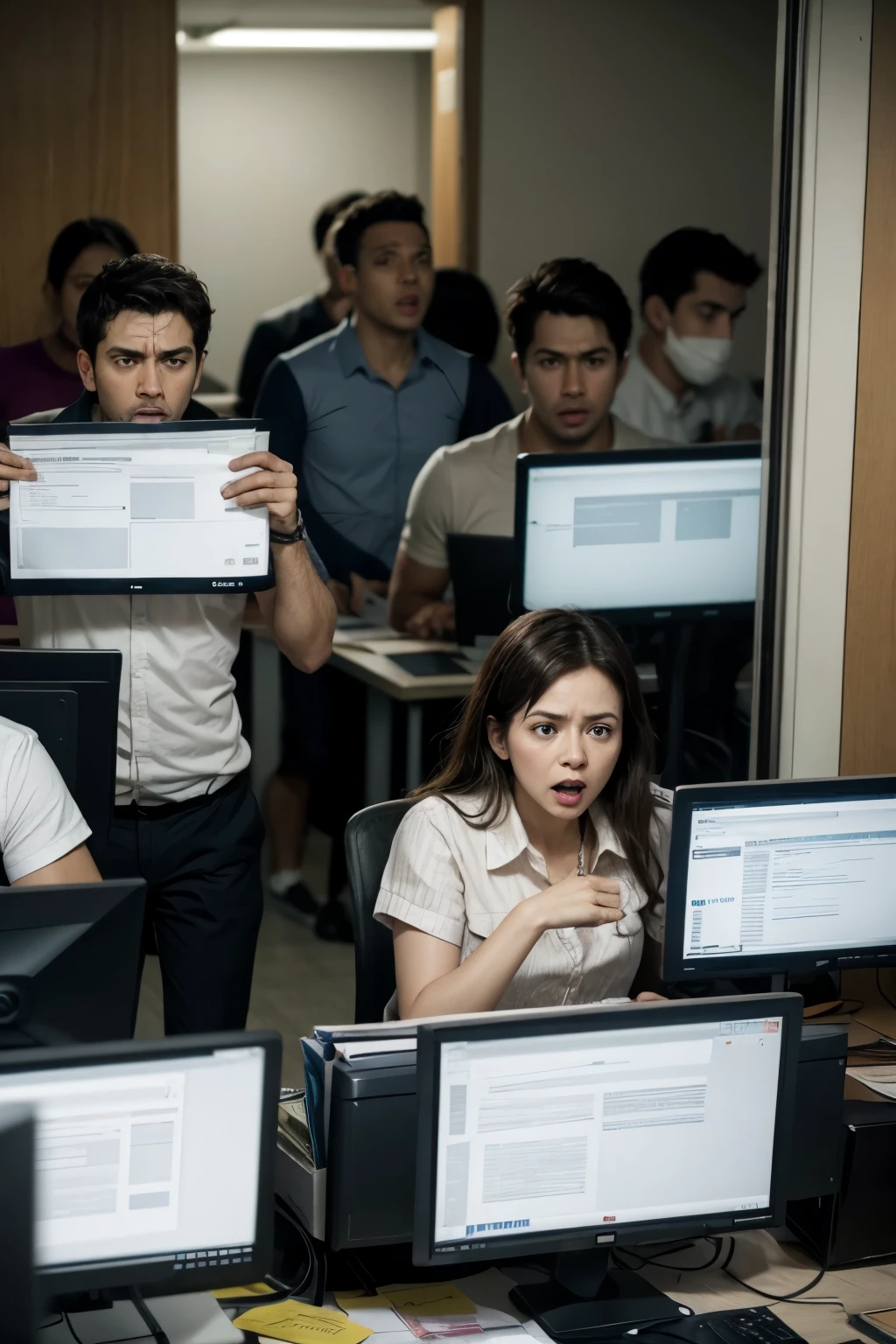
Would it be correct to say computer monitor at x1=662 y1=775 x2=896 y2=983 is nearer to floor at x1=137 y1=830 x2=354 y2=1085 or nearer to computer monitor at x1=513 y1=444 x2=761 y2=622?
computer monitor at x1=513 y1=444 x2=761 y2=622

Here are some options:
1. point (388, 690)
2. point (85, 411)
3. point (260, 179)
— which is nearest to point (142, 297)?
point (85, 411)

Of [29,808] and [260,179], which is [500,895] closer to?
[29,808]

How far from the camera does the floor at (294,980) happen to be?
3.83 metres

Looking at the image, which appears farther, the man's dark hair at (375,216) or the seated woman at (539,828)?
the man's dark hair at (375,216)

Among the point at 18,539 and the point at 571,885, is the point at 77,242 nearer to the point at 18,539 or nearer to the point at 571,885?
the point at 18,539

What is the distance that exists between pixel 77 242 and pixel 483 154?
3.16 ft

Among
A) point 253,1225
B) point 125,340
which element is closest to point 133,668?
point 125,340

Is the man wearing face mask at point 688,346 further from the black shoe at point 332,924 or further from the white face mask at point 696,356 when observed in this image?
the black shoe at point 332,924

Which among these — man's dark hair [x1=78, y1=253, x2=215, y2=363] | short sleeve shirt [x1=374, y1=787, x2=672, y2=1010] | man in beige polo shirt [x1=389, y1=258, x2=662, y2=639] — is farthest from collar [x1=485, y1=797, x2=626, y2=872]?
man in beige polo shirt [x1=389, y1=258, x2=662, y2=639]

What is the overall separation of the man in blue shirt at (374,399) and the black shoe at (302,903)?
95 centimetres

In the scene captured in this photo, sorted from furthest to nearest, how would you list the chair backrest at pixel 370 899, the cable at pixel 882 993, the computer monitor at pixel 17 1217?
1. the cable at pixel 882 993
2. the chair backrest at pixel 370 899
3. the computer monitor at pixel 17 1217

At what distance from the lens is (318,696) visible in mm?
3861

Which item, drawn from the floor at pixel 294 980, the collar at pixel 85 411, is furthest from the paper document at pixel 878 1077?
the floor at pixel 294 980

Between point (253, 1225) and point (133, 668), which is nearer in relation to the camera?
point (253, 1225)
